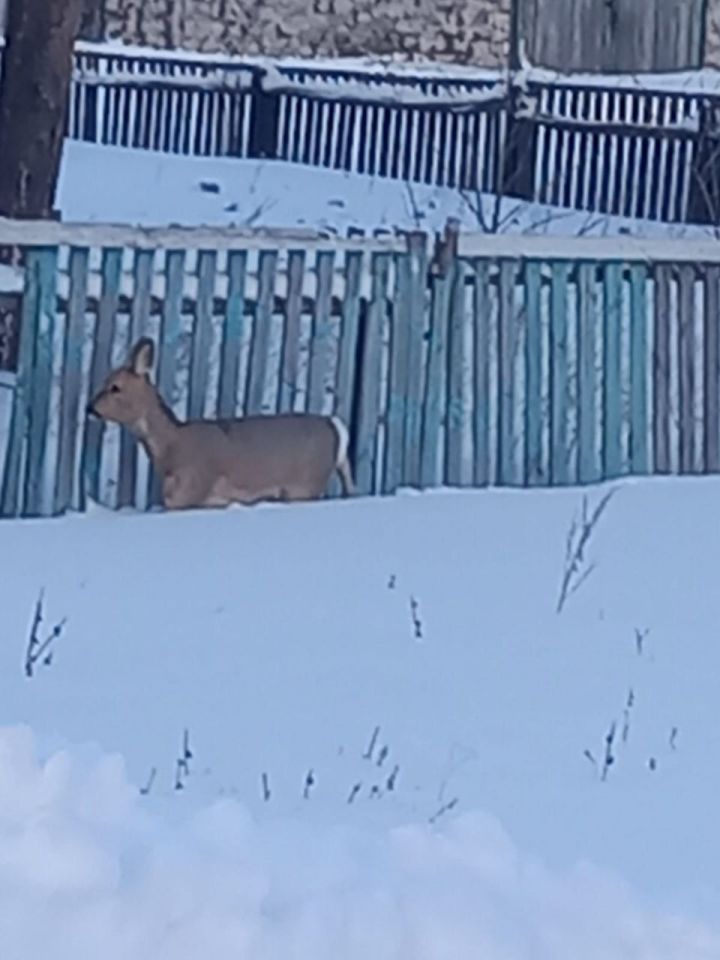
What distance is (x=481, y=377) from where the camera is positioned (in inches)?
398

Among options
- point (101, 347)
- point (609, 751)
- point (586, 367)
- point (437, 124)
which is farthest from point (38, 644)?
point (437, 124)

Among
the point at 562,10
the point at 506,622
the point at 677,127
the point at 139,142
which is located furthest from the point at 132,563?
the point at 562,10

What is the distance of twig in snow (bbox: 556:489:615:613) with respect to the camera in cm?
805

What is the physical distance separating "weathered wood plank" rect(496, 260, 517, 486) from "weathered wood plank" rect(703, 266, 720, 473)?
0.91 m

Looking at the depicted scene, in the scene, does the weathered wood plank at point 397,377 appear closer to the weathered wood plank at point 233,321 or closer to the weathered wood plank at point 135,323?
the weathered wood plank at point 233,321

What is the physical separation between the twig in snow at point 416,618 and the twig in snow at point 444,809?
69.6 inches

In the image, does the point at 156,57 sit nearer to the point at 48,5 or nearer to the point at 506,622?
the point at 48,5

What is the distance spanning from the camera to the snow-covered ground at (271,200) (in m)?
18.0

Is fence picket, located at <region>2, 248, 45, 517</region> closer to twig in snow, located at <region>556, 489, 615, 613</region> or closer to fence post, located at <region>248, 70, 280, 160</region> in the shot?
twig in snow, located at <region>556, 489, 615, 613</region>

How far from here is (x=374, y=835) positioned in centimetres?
456

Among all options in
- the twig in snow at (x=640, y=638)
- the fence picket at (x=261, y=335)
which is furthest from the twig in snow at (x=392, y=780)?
the fence picket at (x=261, y=335)

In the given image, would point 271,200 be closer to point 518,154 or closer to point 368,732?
point 518,154

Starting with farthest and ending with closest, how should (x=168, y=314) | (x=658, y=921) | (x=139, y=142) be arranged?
(x=139, y=142), (x=168, y=314), (x=658, y=921)

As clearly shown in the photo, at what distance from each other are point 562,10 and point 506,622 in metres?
18.2
